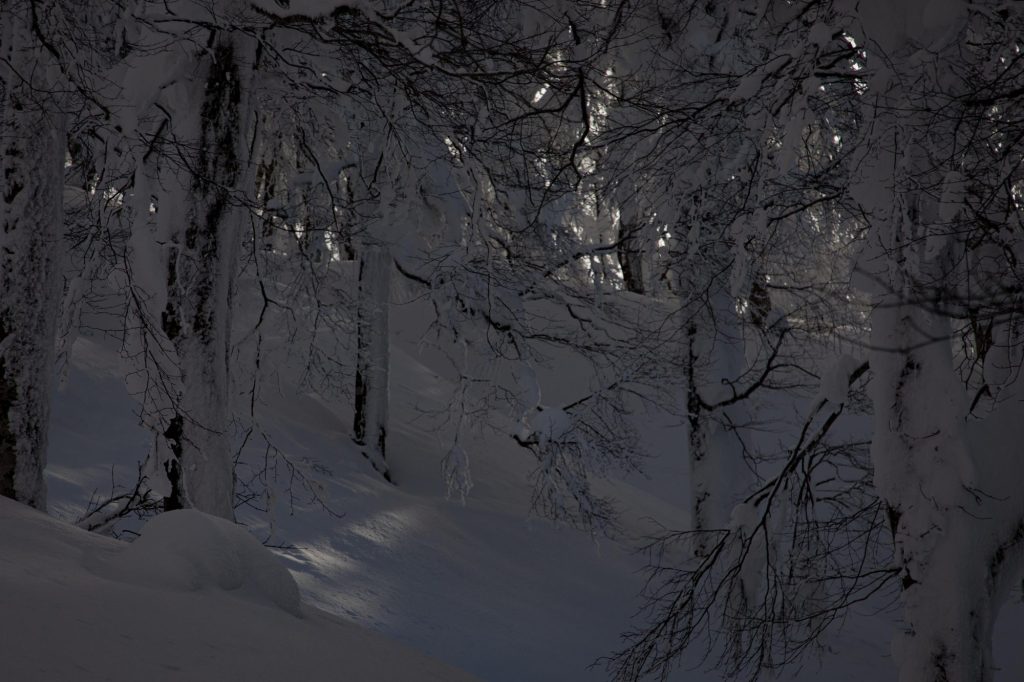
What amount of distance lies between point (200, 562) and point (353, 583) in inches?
200

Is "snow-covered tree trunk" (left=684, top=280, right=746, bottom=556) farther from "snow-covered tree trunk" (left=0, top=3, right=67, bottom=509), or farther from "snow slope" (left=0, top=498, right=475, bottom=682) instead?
"snow-covered tree trunk" (left=0, top=3, right=67, bottom=509)

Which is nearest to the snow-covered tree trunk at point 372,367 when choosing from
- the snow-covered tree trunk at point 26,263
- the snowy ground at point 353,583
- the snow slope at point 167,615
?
the snowy ground at point 353,583

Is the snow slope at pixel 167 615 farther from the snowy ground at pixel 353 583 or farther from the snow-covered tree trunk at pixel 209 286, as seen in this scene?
the snow-covered tree trunk at pixel 209 286

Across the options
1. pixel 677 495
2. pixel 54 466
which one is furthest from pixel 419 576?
pixel 677 495

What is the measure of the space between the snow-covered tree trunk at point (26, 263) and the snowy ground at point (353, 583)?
4.40ft

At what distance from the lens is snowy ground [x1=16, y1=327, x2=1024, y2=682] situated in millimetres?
3049

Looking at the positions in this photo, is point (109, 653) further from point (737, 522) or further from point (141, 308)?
point (737, 522)

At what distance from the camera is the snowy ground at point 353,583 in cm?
305

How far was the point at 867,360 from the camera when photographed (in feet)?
20.5

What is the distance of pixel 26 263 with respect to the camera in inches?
223

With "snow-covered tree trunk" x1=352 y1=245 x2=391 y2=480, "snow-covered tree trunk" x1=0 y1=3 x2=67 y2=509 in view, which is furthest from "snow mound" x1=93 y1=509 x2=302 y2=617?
"snow-covered tree trunk" x1=352 y1=245 x2=391 y2=480

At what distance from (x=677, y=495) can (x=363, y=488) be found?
723 centimetres

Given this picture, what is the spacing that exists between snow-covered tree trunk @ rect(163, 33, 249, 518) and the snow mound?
1911 mm

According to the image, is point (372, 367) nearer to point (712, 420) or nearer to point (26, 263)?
point (712, 420)
